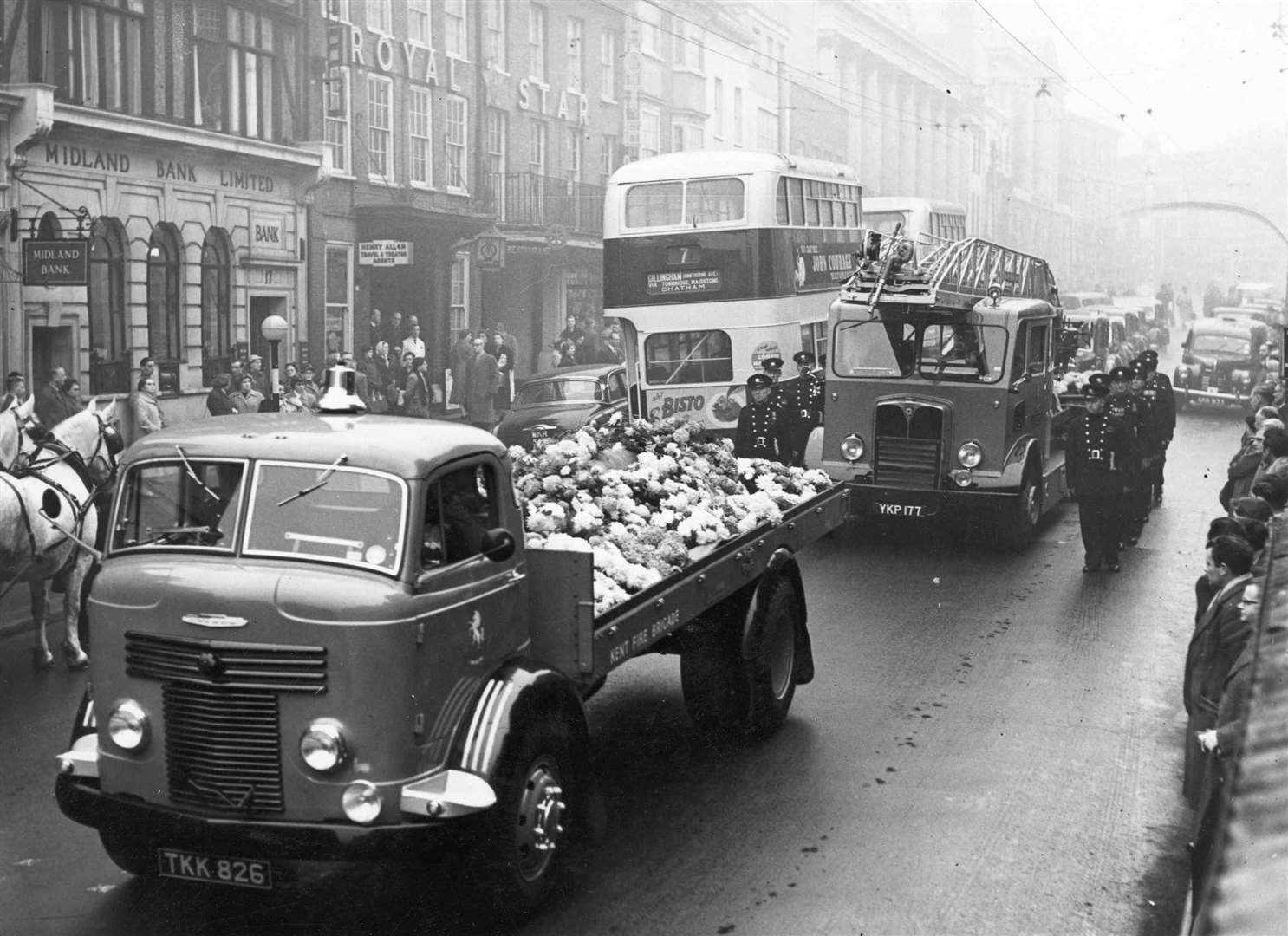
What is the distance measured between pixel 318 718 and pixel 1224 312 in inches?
1661

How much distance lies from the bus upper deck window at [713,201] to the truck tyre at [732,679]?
39.6 feet

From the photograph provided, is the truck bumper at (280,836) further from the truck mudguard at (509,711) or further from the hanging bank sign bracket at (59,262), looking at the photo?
the hanging bank sign bracket at (59,262)

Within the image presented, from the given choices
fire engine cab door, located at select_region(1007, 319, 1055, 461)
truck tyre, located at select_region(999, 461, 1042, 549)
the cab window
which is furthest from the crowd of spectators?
fire engine cab door, located at select_region(1007, 319, 1055, 461)

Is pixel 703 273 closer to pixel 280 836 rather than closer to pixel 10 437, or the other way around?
pixel 10 437

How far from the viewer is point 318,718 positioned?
211 inches

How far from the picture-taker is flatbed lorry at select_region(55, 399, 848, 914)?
17.5 ft

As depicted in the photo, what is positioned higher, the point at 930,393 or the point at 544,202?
the point at 544,202

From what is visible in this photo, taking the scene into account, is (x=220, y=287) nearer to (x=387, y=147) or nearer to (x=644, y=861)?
(x=387, y=147)

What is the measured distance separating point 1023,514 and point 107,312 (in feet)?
48.8

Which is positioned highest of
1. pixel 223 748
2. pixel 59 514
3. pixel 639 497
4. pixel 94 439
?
pixel 94 439

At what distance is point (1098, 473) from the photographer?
13.5 m

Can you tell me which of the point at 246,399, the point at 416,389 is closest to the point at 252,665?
the point at 246,399

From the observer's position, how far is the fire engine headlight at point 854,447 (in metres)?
15.2

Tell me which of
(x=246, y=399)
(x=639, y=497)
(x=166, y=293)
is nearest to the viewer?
(x=639, y=497)
